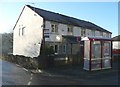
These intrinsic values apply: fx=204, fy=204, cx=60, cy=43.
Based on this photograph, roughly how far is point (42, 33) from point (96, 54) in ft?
42.4

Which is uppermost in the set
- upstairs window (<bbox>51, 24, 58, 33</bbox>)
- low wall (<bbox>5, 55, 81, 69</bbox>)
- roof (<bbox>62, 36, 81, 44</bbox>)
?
upstairs window (<bbox>51, 24, 58, 33</bbox>)

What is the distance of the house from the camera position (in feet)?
100

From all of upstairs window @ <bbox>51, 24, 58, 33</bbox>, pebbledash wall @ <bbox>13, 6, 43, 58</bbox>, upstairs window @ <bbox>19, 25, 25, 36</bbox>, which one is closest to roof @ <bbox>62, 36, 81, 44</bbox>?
upstairs window @ <bbox>51, 24, 58, 33</bbox>

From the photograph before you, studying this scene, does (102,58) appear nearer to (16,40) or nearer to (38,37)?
(38,37)

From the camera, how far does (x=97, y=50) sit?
18125mm

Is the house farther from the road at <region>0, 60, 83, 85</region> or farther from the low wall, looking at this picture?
the road at <region>0, 60, 83, 85</region>

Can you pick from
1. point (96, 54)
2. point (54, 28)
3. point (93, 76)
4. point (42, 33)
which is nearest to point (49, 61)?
point (96, 54)

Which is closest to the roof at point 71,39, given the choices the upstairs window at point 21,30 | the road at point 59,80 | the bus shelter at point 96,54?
the upstairs window at point 21,30

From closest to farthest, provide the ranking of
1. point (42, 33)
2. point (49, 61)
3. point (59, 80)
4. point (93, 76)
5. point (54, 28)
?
point (59, 80) < point (93, 76) < point (49, 61) < point (42, 33) < point (54, 28)

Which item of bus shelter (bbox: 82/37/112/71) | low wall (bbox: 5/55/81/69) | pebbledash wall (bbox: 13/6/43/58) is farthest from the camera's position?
pebbledash wall (bbox: 13/6/43/58)

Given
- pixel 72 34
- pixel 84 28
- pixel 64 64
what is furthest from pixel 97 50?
pixel 84 28

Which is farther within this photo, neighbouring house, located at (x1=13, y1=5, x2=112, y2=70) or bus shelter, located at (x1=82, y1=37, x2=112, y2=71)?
neighbouring house, located at (x1=13, y1=5, x2=112, y2=70)

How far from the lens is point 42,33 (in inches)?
1156

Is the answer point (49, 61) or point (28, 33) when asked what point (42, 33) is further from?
point (49, 61)
